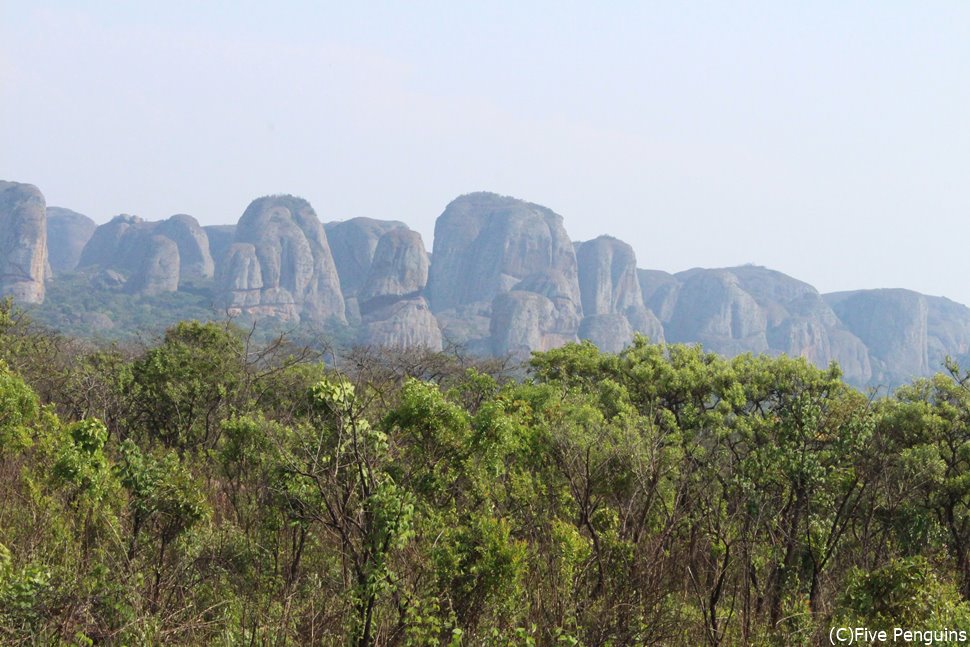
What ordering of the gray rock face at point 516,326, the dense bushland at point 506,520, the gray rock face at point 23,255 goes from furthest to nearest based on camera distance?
the gray rock face at point 516,326, the gray rock face at point 23,255, the dense bushland at point 506,520

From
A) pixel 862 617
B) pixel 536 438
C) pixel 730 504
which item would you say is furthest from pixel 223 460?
pixel 862 617

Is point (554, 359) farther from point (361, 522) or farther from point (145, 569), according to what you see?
point (361, 522)

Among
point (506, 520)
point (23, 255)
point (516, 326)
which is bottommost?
point (506, 520)

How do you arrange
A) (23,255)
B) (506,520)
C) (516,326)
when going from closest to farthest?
1. (506,520)
2. (23,255)
3. (516,326)

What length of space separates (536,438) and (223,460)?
291 inches

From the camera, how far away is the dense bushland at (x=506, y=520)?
9.15 metres

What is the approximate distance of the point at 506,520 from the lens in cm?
1191

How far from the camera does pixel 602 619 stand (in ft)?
36.3

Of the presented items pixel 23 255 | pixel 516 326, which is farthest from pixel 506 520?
pixel 23 255

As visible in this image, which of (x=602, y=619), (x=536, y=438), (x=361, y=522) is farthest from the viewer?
(x=536, y=438)

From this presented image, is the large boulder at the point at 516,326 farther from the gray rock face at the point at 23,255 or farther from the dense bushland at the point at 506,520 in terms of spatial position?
the dense bushland at the point at 506,520

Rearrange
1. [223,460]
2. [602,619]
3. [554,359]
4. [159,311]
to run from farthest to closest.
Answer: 1. [159,311]
2. [554,359]
3. [223,460]
4. [602,619]

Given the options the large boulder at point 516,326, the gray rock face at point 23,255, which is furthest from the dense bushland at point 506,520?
the gray rock face at point 23,255

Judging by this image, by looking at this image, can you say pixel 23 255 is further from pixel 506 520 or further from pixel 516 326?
pixel 506 520
